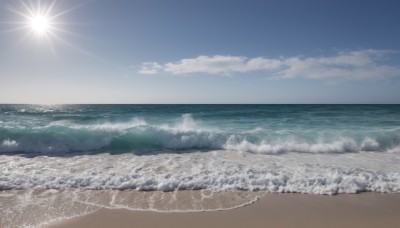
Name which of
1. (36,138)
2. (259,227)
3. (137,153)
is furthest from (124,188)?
(36,138)

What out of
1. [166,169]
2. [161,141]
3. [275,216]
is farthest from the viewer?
[161,141]

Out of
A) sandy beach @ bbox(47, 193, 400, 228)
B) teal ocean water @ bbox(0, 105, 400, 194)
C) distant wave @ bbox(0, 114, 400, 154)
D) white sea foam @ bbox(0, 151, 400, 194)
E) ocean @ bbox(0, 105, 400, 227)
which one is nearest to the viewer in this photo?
sandy beach @ bbox(47, 193, 400, 228)

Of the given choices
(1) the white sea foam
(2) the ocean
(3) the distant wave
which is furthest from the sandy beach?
(3) the distant wave

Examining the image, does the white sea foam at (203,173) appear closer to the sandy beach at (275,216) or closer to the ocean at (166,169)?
the ocean at (166,169)

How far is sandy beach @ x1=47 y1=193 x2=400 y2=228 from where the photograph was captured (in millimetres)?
4387

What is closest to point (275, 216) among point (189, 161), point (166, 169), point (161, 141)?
point (166, 169)

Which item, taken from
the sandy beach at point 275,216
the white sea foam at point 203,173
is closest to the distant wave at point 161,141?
the white sea foam at point 203,173

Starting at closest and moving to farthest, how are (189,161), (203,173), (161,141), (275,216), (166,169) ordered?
(275,216) < (203,173) < (166,169) < (189,161) < (161,141)

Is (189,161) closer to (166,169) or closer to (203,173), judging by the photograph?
(166,169)

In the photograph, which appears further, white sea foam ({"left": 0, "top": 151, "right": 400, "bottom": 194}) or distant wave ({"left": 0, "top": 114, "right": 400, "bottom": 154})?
distant wave ({"left": 0, "top": 114, "right": 400, "bottom": 154})

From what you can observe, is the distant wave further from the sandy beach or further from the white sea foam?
the sandy beach

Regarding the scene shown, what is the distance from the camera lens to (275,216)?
4691 millimetres

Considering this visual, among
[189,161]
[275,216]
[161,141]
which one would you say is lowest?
[275,216]

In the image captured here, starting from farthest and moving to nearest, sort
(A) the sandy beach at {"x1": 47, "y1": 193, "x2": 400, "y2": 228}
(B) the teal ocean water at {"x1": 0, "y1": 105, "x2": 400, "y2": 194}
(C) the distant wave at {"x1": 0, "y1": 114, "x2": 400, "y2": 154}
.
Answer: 1. (C) the distant wave at {"x1": 0, "y1": 114, "x2": 400, "y2": 154}
2. (B) the teal ocean water at {"x1": 0, "y1": 105, "x2": 400, "y2": 194}
3. (A) the sandy beach at {"x1": 47, "y1": 193, "x2": 400, "y2": 228}
